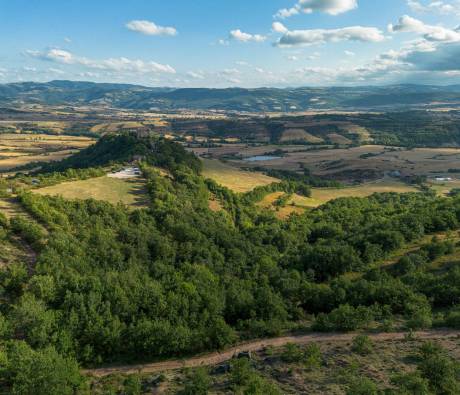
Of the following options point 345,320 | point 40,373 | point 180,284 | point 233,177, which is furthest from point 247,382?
point 233,177

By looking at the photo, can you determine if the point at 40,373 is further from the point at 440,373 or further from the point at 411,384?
the point at 440,373

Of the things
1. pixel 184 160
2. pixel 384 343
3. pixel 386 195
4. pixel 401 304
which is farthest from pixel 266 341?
pixel 386 195

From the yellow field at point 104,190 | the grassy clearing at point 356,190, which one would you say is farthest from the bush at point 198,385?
the grassy clearing at point 356,190

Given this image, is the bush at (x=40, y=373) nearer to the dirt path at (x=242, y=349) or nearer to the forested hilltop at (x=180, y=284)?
the forested hilltop at (x=180, y=284)

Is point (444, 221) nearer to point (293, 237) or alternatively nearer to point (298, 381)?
point (293, 237)

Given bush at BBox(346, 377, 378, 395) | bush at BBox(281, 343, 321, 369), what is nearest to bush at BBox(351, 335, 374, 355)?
bush at BBox(281, 343, 321, 369)
